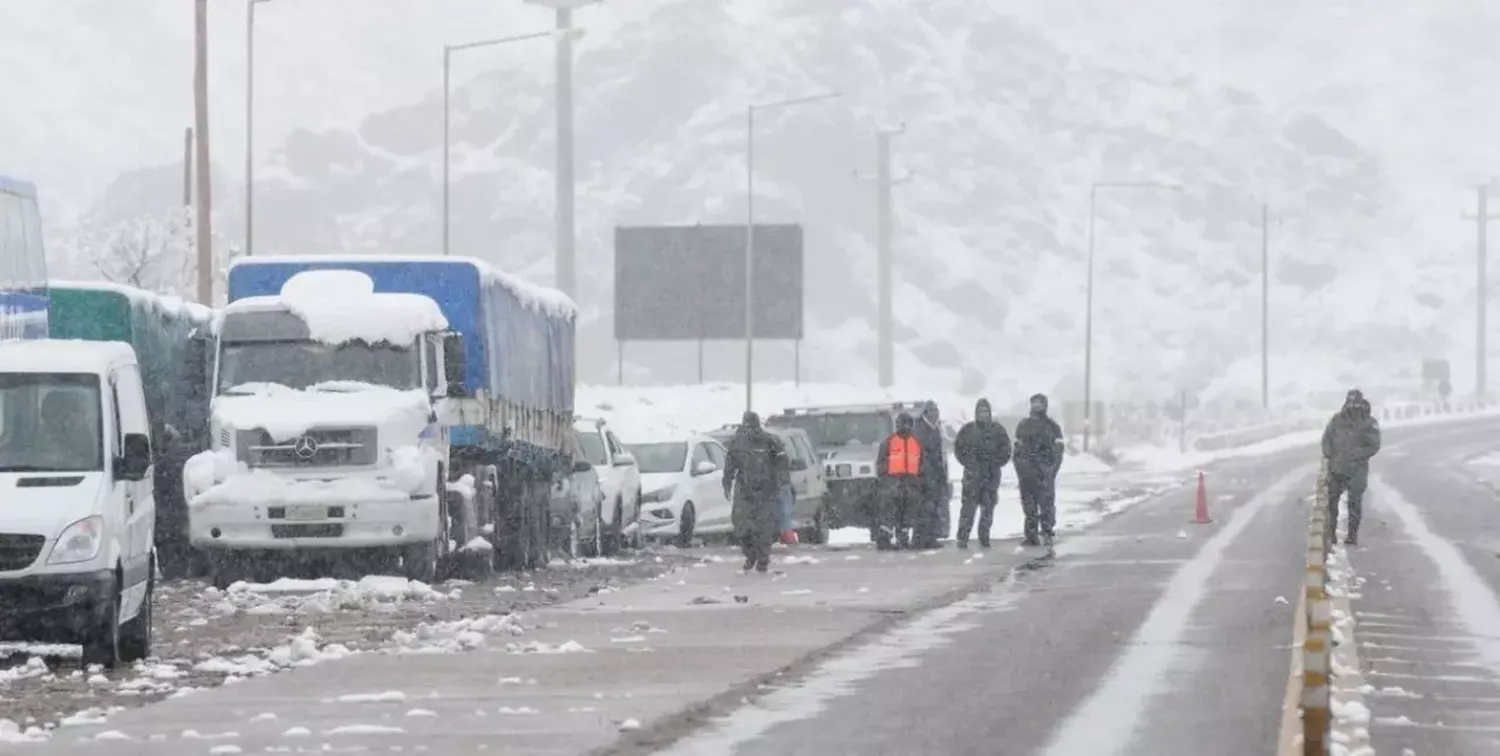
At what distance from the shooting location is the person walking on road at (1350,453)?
31.9 metres

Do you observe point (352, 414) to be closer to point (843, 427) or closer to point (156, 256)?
point (843, 427)

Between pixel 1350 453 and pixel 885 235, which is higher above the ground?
pixel 885 235

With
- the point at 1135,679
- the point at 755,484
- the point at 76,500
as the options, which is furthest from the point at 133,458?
the point at 755,484

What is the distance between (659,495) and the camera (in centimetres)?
3556

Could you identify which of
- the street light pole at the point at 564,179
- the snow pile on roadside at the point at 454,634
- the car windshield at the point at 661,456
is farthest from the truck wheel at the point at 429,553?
the street light pole at the point at 564,179

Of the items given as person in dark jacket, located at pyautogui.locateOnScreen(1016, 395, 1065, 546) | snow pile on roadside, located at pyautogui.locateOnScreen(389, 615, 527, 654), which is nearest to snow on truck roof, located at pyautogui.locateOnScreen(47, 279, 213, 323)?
snow pile on roadside, located at pyautogui.locateOnScreen(389, 615, 527, 654)

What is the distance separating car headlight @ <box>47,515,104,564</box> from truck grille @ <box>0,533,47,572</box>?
0.10 metres

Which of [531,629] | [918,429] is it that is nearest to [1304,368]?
[918,429]

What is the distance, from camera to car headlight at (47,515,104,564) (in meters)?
16.8

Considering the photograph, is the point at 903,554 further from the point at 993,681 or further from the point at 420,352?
the point at 993,681

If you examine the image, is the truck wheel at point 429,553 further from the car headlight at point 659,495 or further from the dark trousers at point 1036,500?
the dark trousers at point 1036,500

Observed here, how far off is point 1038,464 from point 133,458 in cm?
1734

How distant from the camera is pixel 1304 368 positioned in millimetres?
181375

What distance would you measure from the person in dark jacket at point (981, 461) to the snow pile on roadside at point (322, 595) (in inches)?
339
